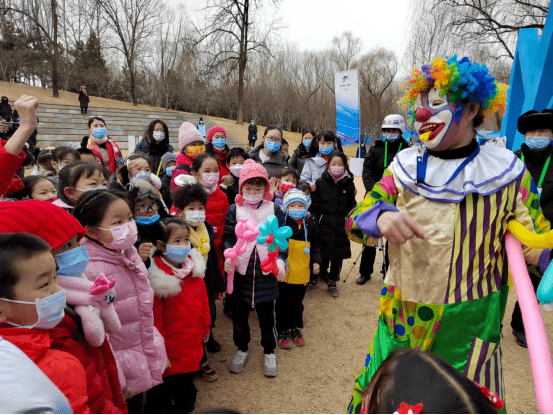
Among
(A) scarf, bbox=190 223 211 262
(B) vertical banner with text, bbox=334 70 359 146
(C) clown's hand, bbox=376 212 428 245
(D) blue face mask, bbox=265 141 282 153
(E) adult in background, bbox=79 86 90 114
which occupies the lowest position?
(A) scarf, bbox=190 223 211 262

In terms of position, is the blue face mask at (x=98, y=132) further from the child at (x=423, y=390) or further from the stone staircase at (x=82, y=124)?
the stone staircase at (x=82, y=124)

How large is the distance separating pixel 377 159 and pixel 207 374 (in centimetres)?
353

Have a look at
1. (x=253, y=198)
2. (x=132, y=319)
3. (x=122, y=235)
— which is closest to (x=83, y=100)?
(x=253, y=198)

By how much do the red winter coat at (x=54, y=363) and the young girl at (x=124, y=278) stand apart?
64cm

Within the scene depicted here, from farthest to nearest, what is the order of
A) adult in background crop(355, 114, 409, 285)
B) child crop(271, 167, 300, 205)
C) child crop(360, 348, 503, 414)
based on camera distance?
adult in background crop(355, 114, 409, 285) → child crop(271, 167, 300, 205) → child crop(360, 348, 503, 414)

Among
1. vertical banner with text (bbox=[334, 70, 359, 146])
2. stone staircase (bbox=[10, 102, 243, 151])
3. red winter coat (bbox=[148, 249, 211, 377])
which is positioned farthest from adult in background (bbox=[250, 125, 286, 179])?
stone staircase (bbox=[10, 102, 243, 151])

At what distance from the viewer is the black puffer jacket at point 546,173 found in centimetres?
344

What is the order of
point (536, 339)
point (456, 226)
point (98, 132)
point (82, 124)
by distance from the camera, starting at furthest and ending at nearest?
point (82, 124)
point (98, 132)
point (456, 226)
point (536, 339)

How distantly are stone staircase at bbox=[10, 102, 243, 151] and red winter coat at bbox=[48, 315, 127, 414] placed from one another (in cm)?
1715

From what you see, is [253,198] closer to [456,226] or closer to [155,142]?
[456,226]

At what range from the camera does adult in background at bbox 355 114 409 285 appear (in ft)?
16.1

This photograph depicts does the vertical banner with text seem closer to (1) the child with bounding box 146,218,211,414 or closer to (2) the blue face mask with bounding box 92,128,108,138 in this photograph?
(2) the blue face mask with bounding box 92,128,108,138

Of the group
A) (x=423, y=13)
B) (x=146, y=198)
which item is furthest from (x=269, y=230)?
(x=423, y=13)

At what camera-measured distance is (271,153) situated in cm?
512
